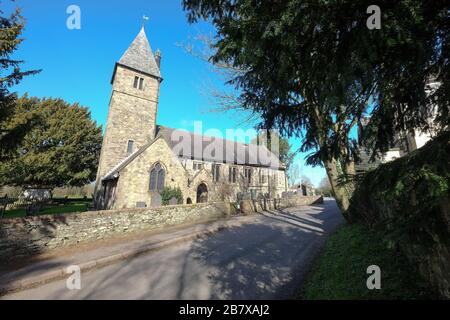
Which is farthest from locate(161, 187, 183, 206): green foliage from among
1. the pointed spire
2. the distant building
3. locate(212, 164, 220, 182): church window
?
the pointed spire

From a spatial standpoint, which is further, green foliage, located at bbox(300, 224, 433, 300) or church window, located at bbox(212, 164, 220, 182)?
church window, located at bbox(212, 164, 220, 182)

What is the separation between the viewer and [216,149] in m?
35.5

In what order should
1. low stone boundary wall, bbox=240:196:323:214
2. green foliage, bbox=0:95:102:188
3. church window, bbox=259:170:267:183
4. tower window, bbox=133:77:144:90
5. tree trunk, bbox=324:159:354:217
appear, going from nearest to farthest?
tree trunk, bbox=324:159:354:217
low stone boundary wall, bbox=240:196:323:214
tower window, bbox=133:77:144:90
green foliage, bbox=0:95:102:188
church window, bbox=259:170:267:183

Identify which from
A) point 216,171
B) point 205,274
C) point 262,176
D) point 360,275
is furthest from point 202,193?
point 360,275

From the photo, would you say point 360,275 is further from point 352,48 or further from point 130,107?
point 130,107

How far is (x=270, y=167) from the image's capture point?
39.5 meters

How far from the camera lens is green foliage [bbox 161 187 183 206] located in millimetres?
18797

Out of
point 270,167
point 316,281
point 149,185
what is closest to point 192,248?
point 316,281

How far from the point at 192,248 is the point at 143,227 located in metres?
4.42

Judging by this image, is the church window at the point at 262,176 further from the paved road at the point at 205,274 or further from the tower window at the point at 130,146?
the paved road at the point at 205,274

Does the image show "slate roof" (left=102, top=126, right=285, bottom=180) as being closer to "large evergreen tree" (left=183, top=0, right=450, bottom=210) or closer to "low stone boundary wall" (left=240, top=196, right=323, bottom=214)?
"low stone boundary wall" (left=240, top=196, right=323, bottom=214)

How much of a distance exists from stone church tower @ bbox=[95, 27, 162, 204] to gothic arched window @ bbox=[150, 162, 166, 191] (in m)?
7.41

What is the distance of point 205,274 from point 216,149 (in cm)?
2950

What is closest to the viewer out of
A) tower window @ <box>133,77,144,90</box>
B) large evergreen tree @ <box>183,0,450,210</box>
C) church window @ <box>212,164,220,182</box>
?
large evergreen tree @ <box>183,0,450,210</box>
